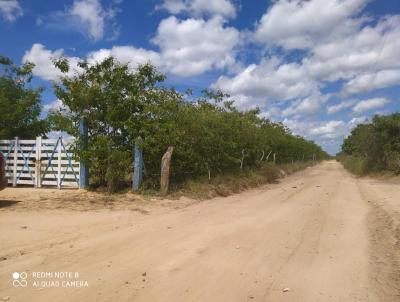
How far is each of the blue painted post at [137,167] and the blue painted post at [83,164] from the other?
173 centimetres

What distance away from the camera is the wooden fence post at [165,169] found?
545 inches

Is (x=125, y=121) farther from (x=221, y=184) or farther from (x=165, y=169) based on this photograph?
(x=221, y=184)

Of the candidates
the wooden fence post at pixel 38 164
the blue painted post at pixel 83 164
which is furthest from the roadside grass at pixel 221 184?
the wooden fence post at pixel 38 164

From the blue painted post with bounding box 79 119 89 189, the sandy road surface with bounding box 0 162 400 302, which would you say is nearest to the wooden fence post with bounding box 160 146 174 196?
the sandy road surface with bounding box 0 162 400 302

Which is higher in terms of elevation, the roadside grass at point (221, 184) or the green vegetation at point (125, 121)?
the green vegetation at point (125, 121)

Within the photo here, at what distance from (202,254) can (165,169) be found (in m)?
7.59

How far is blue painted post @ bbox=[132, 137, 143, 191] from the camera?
1388cm

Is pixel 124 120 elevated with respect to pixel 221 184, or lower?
elevated

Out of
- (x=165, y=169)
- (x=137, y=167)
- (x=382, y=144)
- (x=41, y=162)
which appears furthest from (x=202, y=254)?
(x=382, y=144)

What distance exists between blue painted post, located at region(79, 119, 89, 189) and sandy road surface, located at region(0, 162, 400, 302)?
Result: 143 inches

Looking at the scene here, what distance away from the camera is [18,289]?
4.86 meters

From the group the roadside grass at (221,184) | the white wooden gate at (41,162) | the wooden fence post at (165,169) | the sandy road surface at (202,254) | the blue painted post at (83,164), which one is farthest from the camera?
the white wooden gate at (41,162)

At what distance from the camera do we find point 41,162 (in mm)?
15438

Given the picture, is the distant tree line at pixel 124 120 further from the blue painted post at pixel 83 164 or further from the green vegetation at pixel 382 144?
the green vegetation at pixel 382 144
